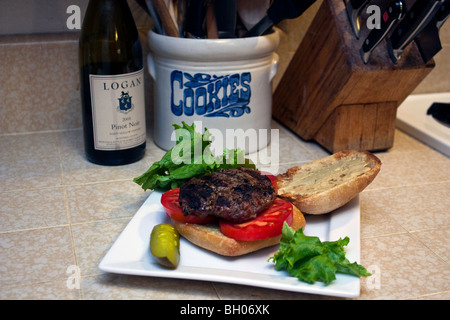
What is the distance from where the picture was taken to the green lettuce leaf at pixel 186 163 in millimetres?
835

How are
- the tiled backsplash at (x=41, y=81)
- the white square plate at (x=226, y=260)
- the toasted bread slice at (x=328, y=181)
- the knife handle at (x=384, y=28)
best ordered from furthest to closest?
the tiled backsplash at (x=41, y=81) < the knife handle at (x=384, y=28) < the toasted bread slice at (x=328, y=181) < the white square plate at (x=226, y=260)

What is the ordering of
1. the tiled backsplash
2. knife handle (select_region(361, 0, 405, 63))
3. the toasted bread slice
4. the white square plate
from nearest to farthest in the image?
the white square plate
the toasted bread slice
knife handle (select_region(361, 0, 405, 63))
the tiled backsplash

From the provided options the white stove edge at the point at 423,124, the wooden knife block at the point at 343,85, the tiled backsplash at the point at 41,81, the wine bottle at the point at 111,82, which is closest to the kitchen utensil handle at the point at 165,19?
the wine bottle at the point at 111,82

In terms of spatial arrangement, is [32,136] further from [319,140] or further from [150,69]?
[319,140]

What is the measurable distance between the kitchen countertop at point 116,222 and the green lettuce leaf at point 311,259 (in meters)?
0.04

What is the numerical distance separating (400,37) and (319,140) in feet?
0.93

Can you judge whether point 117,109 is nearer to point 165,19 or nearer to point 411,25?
point 165,19

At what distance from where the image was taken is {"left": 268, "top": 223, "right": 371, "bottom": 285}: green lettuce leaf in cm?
63

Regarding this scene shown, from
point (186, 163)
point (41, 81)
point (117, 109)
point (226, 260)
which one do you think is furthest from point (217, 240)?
point (41, 81)

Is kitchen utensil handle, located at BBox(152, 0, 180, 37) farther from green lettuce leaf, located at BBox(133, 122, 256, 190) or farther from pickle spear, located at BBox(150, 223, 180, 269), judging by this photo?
pickle spear, located at BBox(150, 223, 180, 269)

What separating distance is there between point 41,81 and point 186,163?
0.49 m

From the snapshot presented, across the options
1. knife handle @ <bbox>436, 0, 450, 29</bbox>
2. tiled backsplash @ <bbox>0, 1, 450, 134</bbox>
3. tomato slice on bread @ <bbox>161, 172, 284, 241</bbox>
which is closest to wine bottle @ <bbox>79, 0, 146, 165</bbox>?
tiled backsplash @ <bbox>0, 1, 450, 134</bbox>

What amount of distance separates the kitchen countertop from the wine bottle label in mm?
61

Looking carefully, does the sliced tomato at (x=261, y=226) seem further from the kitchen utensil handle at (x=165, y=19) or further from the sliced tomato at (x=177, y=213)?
the kitchen utensil handle at (x=165, y=19)
